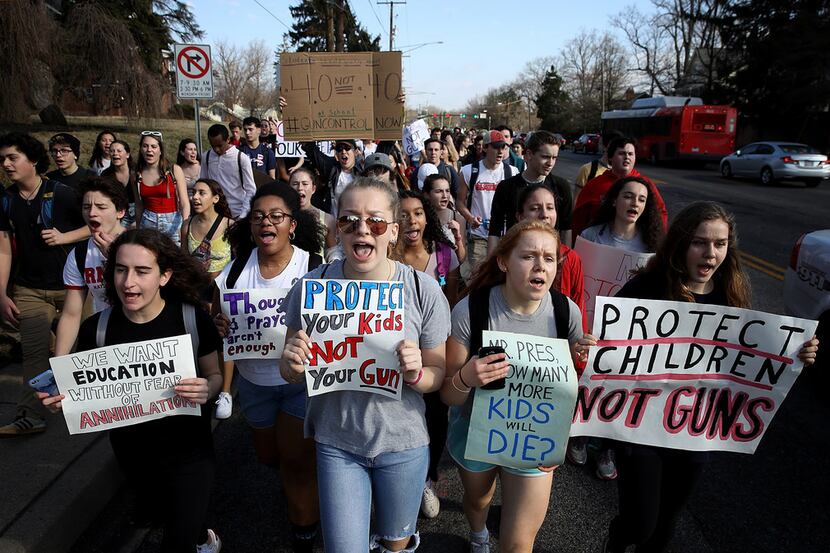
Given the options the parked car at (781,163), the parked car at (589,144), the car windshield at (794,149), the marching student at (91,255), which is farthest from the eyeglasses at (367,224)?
the parked car at (589,144)

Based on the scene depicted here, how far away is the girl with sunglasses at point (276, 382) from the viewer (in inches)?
116

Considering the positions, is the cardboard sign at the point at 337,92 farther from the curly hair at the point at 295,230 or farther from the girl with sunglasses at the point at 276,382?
the girl with sunglasses at the point at 276,382

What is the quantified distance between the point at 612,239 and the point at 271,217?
7.51 feet

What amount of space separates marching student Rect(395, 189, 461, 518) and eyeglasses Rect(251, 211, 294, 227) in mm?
802

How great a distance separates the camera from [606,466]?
3758mm

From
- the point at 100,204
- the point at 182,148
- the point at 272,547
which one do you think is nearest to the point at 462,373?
the point at 272,547

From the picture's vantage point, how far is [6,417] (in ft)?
13.6

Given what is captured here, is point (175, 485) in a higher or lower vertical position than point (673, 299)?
lower

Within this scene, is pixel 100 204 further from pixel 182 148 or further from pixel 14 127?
pixel 14 127

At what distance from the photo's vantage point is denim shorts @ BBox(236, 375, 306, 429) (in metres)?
2.93

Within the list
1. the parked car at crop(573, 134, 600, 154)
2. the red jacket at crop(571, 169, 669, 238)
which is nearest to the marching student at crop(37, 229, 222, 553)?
the red jacket at crop(571, 169, 669, 238)

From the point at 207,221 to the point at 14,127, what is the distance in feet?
57.0

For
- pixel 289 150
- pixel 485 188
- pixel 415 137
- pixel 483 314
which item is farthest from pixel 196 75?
pixel 483 314

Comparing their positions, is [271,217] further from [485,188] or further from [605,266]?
[485,188]
